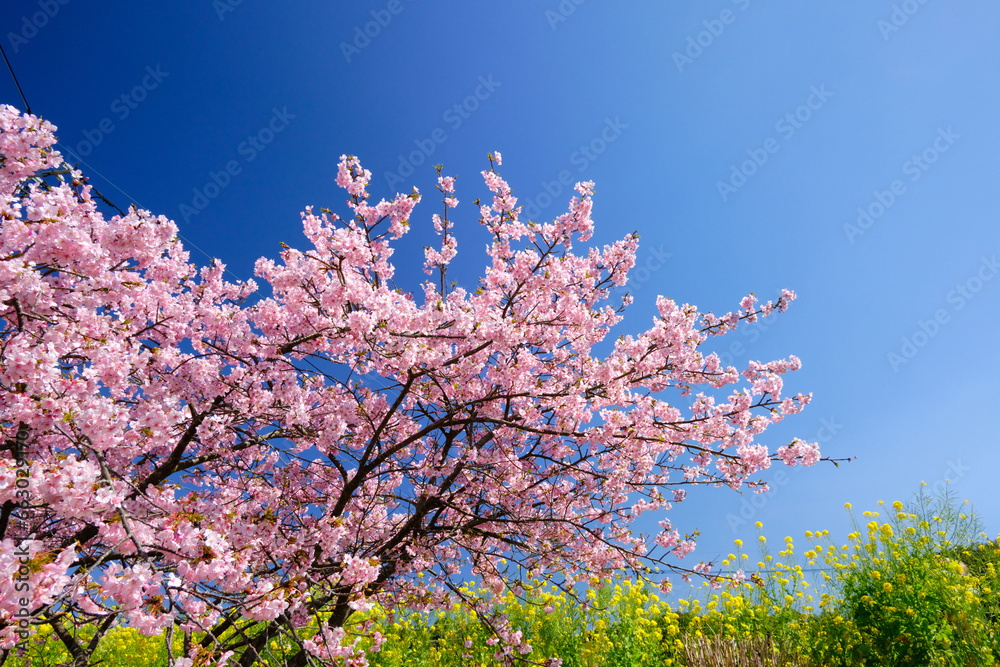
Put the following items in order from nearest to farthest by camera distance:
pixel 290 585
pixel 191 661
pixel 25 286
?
1. pixel 191 661
2. pixel 25 286
3. pixel 290 585

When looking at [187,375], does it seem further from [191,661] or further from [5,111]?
[191,661]

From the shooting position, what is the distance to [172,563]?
3430mm

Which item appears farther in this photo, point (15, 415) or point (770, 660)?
point (770, 660)

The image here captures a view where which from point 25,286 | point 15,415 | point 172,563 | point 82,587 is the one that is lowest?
point 82,587

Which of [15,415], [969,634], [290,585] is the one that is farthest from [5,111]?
[969,634]

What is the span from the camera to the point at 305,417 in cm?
491

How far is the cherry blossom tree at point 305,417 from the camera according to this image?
3.04m

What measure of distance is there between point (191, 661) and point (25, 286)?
2536 mm

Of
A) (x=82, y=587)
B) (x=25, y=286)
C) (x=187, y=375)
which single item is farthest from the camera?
(x=187, y=375)

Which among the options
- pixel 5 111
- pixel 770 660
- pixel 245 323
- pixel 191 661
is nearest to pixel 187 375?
pixel 245 323

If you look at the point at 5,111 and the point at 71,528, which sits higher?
the point at 5,111

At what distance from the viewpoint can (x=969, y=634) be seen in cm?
532

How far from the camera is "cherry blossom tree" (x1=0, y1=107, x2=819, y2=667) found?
304 centimetres

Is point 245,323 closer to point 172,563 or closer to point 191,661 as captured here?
point 172,563
